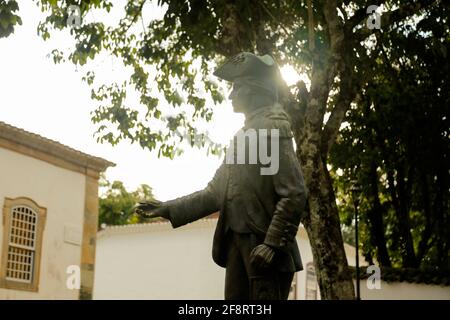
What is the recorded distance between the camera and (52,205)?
20703 millimetres

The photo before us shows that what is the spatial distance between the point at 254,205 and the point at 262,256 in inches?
16.1

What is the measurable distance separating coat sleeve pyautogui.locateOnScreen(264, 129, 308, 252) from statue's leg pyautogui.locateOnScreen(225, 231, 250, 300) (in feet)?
1.22

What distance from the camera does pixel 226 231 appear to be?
16.1ft

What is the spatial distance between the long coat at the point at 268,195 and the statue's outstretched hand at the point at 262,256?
0.16ft

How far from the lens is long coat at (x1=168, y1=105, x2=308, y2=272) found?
4645 mm

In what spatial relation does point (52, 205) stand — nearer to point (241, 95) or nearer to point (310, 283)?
point (310, 283)

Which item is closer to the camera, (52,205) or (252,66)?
(252,66)

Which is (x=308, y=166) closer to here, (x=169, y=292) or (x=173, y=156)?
(x=173, y=156)

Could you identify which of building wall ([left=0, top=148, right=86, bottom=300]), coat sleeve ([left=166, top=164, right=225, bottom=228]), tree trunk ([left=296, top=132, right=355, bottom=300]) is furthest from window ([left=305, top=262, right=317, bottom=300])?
coat sleeve ([left=166, top=164, right=225, bottom=228])

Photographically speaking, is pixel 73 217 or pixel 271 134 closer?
pixel 271 134

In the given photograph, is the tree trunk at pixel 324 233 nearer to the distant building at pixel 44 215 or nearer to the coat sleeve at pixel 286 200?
the coat sleeve at pixel 286 200

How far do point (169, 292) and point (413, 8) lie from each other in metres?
20.6

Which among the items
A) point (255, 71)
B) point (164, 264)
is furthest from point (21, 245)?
point (255, 71)
